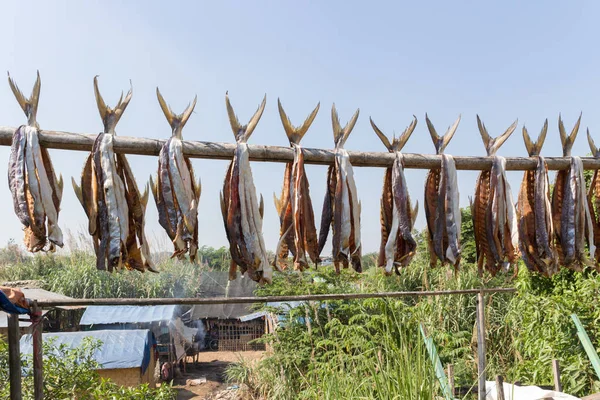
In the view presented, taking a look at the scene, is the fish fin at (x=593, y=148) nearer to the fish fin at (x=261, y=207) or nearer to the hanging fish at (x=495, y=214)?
the hanging fish at (x=495, y=214)

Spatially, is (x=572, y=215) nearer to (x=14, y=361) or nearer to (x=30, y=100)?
(x=30, y=100)

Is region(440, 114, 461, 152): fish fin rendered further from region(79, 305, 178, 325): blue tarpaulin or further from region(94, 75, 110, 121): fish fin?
region(79, 305, 178, 325): blue tarpaulin

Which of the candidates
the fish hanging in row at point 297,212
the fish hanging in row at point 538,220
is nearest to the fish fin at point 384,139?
the fish hanging in row at point 297,212

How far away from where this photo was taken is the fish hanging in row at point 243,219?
60.9 inches

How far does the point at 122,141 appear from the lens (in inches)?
57.6

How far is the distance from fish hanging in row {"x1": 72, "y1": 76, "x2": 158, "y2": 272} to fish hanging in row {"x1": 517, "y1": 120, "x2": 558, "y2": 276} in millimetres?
1438

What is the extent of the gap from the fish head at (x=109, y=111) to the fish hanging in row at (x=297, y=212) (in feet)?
1.65

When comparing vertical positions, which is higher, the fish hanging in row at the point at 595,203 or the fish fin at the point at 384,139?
the fish fin at the point at 384,139

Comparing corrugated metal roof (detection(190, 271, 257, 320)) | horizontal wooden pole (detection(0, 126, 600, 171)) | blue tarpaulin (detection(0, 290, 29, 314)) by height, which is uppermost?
horizontal wooden pole (detection(0, 126, 600, 171))

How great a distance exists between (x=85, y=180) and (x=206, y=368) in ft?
39.7

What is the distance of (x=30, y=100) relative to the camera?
55.9 inches

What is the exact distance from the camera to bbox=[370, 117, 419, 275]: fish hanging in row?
1.71 m

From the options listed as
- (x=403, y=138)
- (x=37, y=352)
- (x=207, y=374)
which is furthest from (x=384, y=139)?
(x=207, y=374)

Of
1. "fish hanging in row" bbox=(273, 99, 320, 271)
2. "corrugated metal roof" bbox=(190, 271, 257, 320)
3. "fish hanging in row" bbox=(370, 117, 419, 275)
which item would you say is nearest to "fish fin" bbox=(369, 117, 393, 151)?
"fish hanging in row" bbox=(370, 117, 419, 275)
